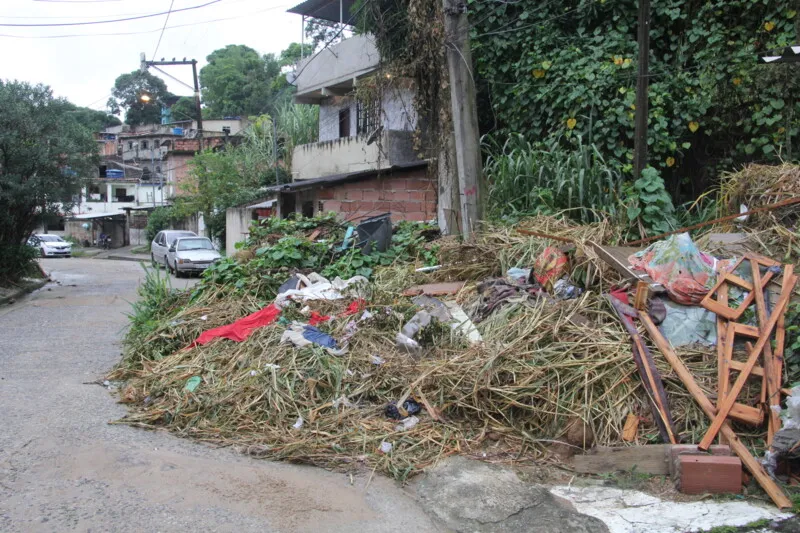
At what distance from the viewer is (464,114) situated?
936cm

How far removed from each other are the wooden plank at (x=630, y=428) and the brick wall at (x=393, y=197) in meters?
8.93

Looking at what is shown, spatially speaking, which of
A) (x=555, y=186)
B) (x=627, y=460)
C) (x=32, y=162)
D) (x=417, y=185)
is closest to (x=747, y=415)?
(x=627, y=460)

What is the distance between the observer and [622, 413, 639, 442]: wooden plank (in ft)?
15.4

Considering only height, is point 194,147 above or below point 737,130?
above

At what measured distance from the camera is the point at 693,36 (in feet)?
35.3

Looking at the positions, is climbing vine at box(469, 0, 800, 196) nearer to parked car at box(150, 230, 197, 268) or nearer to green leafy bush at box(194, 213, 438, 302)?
green leafy bush at box(194, 213, 438, 302)

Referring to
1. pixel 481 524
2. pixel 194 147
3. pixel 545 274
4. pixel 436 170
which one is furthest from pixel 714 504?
pixel 194 147

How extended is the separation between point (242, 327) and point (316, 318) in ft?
2.75

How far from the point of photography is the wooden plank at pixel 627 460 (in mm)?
4434

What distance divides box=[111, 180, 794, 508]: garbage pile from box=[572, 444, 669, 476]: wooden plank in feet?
0.59

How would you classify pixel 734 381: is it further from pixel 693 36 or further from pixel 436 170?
pixel 693 36

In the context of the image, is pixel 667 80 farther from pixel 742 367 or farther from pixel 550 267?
pixel 742 367

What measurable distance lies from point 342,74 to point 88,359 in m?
13.7

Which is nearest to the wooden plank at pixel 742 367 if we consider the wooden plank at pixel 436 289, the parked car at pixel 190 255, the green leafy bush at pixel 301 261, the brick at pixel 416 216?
the wooden plank at pixel 436 289
